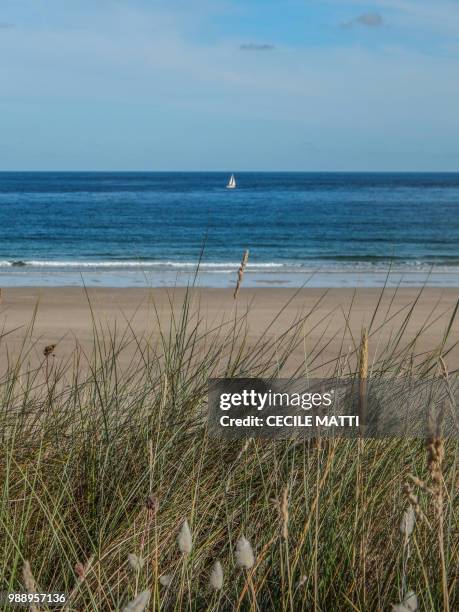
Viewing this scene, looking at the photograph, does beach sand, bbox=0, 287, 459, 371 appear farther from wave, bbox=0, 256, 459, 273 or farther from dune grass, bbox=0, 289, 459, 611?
dune grass, bbox=0, 289, 459, 611

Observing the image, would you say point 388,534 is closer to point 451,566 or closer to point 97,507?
point 451,566

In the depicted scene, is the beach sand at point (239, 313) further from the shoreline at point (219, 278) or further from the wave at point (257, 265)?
the wave at point (257, 265)

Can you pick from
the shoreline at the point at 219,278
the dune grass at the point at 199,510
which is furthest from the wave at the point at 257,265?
the dune grass at the point at 199,510

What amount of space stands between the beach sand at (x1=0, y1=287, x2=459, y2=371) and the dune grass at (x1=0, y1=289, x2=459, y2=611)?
20.2 ft

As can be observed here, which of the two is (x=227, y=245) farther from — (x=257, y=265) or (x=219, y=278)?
(x=219, y=278)

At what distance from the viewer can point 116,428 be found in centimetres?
328

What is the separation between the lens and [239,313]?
14391 millimetres

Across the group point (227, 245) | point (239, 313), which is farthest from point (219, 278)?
point (227, 245)

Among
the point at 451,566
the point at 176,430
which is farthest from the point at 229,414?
the point at 451,566

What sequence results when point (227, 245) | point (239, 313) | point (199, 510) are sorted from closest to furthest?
point (199, 510), point (239, 313), point (227, 245)

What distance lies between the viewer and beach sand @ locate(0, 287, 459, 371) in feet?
35.4

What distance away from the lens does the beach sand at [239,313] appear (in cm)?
1078

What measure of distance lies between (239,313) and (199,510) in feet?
37.8

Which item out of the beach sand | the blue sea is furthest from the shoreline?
the beach sand
